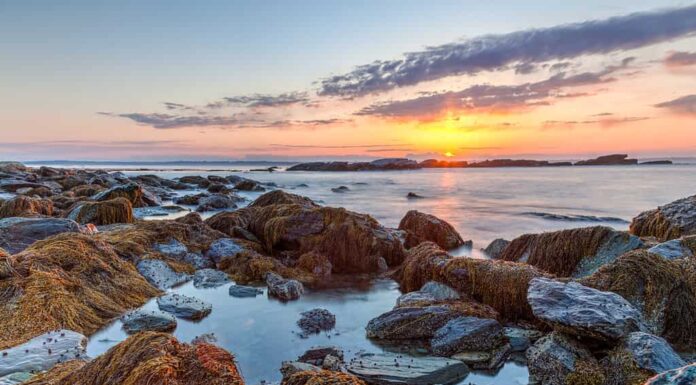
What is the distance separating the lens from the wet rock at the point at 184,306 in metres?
6.24

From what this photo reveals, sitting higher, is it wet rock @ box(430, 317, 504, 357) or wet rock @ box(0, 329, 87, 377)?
wet rock @ box(0, 329, 87, 377)

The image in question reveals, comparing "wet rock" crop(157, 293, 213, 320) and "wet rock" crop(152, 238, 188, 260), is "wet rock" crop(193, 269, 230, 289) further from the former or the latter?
"wet rock" crop(152, 238, 188, 260)

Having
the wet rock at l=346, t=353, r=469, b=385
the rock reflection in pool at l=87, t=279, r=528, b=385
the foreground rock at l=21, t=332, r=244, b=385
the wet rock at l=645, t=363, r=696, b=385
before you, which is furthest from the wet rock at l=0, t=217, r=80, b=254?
the wet rock at l=645, t=363, r=696, b=385

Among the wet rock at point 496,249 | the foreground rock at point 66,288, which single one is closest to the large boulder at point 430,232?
the wet rock at point 496,249

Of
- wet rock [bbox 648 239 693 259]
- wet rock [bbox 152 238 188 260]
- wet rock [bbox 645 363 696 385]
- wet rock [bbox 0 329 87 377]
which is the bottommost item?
wet rock [bbox 152 238 188 260]

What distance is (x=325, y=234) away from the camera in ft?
34.8

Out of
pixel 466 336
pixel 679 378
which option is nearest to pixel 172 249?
pixel 466 336

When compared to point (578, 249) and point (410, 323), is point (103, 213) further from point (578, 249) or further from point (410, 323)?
point (578, 249)

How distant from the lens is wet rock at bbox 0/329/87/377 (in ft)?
13.1

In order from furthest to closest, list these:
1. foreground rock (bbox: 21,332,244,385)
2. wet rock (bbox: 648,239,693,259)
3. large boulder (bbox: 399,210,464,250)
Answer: large boulder (bbox: 399,210,464,250)
wet rock (bbox: 648,239,693,259)
foreground rock (bbox: 21,332,244,385)

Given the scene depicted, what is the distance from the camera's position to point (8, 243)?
8.29 meters

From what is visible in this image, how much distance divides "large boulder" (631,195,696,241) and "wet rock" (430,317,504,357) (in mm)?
6595

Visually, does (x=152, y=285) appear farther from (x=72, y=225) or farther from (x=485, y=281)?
(x=485, y=281)

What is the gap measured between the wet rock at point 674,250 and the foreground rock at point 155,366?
6769 mm
